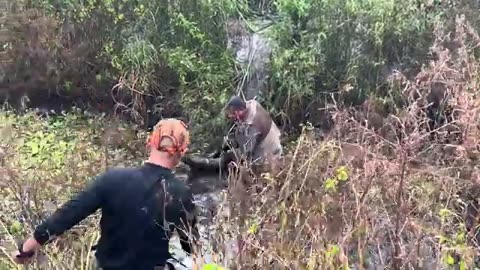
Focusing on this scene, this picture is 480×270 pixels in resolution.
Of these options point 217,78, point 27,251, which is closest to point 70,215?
point 27,251

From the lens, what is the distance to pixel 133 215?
3787 millimetres

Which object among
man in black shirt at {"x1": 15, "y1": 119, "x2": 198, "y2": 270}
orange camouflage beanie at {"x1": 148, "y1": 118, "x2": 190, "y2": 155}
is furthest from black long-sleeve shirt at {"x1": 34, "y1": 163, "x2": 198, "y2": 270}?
orange camouflage beanie at {"x1": 148, "y1": 118, "x2": 190, "y2": 155}

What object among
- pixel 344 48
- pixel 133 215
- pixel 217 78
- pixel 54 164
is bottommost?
pixel 54 164

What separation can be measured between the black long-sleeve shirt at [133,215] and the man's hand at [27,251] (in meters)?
0.04

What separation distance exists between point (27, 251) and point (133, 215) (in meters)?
0.56

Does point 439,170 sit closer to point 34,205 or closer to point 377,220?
point 377,220

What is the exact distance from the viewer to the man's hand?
3.70 meters

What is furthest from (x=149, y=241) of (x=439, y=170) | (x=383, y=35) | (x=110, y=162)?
(x=383, y=35)

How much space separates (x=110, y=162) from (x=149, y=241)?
16.5ft

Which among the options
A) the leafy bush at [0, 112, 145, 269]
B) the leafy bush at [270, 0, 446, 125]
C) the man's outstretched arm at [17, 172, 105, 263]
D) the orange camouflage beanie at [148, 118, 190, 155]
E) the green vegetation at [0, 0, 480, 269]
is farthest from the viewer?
the leafy bush at [270, 0, 446, 125]

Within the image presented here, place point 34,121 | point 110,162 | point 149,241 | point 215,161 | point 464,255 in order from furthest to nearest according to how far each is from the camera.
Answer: point 34,121 < point 215,161 < point 110,162 < point 464,255 < point 149,241

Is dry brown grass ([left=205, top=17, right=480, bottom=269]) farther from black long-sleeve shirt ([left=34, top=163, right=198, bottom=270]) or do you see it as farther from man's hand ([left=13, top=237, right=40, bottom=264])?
man's hand ([left=13, top=237, right=40, bottom=264])

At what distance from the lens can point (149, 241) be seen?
3881 mm

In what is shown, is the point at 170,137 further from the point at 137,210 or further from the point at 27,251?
the point at 27,251
